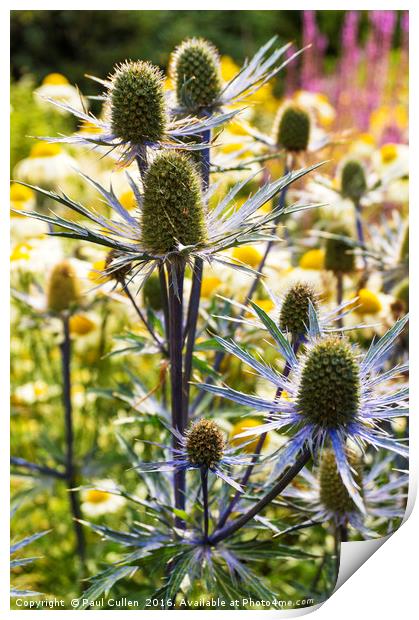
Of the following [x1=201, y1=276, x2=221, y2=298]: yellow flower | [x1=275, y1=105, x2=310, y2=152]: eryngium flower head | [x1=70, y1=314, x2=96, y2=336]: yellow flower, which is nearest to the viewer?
[x1=275, y1=105, x2=310, y2=152]: eryngium flower head

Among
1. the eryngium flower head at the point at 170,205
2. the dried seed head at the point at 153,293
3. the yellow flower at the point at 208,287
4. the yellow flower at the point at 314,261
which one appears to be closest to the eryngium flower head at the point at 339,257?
the yellow flower at the point at 314,261

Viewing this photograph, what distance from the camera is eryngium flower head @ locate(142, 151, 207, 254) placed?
71cm

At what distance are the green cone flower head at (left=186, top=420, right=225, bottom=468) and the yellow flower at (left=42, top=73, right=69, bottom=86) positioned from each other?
862 mm

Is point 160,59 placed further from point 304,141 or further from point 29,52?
point 304,141

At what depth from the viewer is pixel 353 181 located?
3.97ft

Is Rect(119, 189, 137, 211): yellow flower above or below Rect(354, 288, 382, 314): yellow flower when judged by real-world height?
above

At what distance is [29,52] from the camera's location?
4.31ft

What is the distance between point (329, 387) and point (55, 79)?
0.93 m

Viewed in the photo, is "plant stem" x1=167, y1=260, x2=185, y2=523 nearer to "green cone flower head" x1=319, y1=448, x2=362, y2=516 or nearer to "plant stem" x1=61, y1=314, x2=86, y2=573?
"green cone flower head" x1=319, y1=448, x2=362, y2=516

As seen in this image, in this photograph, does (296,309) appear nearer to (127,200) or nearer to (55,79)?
(127,200)

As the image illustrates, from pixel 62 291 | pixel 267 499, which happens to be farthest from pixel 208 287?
pixel 267 499

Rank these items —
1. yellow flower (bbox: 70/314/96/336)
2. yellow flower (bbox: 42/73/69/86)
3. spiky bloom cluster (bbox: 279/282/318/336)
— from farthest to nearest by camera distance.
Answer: yellow flower (bbox: 42/73/69/86)
yellow flower (bbox: 70/314/96/336)
spiky bloom cluster (bbox: 279/282/318/336)

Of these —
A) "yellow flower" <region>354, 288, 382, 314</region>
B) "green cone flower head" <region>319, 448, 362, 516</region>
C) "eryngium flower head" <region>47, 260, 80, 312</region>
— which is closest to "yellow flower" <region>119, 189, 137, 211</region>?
"eryngium flower head" <region>47, 260, 80, 312</region>

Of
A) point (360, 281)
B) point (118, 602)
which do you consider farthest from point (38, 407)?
point (360, 281)
